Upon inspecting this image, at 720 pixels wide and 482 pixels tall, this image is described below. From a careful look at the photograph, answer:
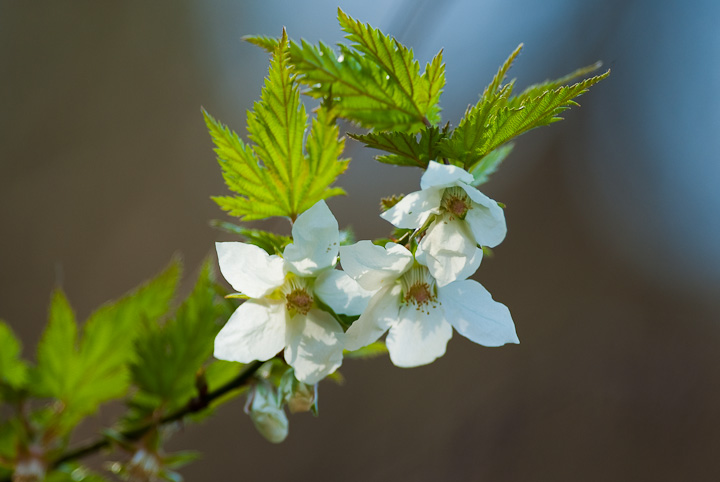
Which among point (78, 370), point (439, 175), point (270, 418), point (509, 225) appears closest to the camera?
point (439, 175)

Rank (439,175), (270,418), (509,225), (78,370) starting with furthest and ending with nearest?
(509,225)
(78,370)
(270,418)
(439,175)

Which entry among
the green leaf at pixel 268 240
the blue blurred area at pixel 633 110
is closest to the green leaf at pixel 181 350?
the green leaf at pixel 268 240

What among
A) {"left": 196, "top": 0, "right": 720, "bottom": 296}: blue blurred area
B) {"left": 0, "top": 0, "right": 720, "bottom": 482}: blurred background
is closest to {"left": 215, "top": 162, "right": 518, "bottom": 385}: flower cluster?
{"left": 0, "top": 0, "right": 720, "bottom": 482}: blurred background

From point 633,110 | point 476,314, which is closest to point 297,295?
point 476,314

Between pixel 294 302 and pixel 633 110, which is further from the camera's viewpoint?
pixel 633 110

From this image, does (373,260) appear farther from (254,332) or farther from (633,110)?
(633,110)

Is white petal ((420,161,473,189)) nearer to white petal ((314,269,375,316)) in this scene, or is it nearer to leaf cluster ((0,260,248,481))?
white petal ((314,269,375,316))

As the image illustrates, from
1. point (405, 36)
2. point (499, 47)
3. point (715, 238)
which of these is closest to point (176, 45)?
point (499, 47)
